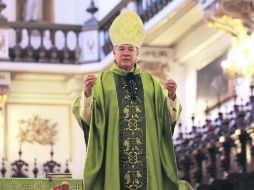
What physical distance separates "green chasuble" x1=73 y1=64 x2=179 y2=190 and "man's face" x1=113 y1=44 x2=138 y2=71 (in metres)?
0.11

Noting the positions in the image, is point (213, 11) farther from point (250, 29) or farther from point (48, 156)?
point (48, 156)

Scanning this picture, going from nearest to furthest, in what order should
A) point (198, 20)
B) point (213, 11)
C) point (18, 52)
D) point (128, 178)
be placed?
point (128, 178)
point (213, 11)
point (198, 20)
point (18, 52)

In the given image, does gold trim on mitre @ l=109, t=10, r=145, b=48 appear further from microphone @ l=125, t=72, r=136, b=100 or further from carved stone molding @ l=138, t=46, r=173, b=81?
carved stone molding @ l=138, t=46, r=173, b=81

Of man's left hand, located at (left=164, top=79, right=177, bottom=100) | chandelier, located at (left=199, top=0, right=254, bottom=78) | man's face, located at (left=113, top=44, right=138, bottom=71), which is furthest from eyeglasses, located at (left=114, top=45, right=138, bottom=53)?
chandelier, located at (left=199, top=0, right=254, bottom=78)

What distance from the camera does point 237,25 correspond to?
14.9 metres

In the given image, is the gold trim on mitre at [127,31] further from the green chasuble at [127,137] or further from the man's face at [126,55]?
the green chasuble at [127,137]

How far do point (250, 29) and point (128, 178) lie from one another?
926 centimetres

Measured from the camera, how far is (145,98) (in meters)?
6.32

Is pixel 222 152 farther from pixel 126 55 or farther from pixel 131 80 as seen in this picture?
pixel 126 55

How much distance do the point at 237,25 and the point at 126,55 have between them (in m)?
8.91

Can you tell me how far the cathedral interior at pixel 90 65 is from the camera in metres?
15.0

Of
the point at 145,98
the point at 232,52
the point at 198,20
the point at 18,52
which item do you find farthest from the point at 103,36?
the point at 145,98

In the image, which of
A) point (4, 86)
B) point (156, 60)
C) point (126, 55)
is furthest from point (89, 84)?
point (4, 86)

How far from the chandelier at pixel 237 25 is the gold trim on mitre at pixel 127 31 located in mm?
7928
